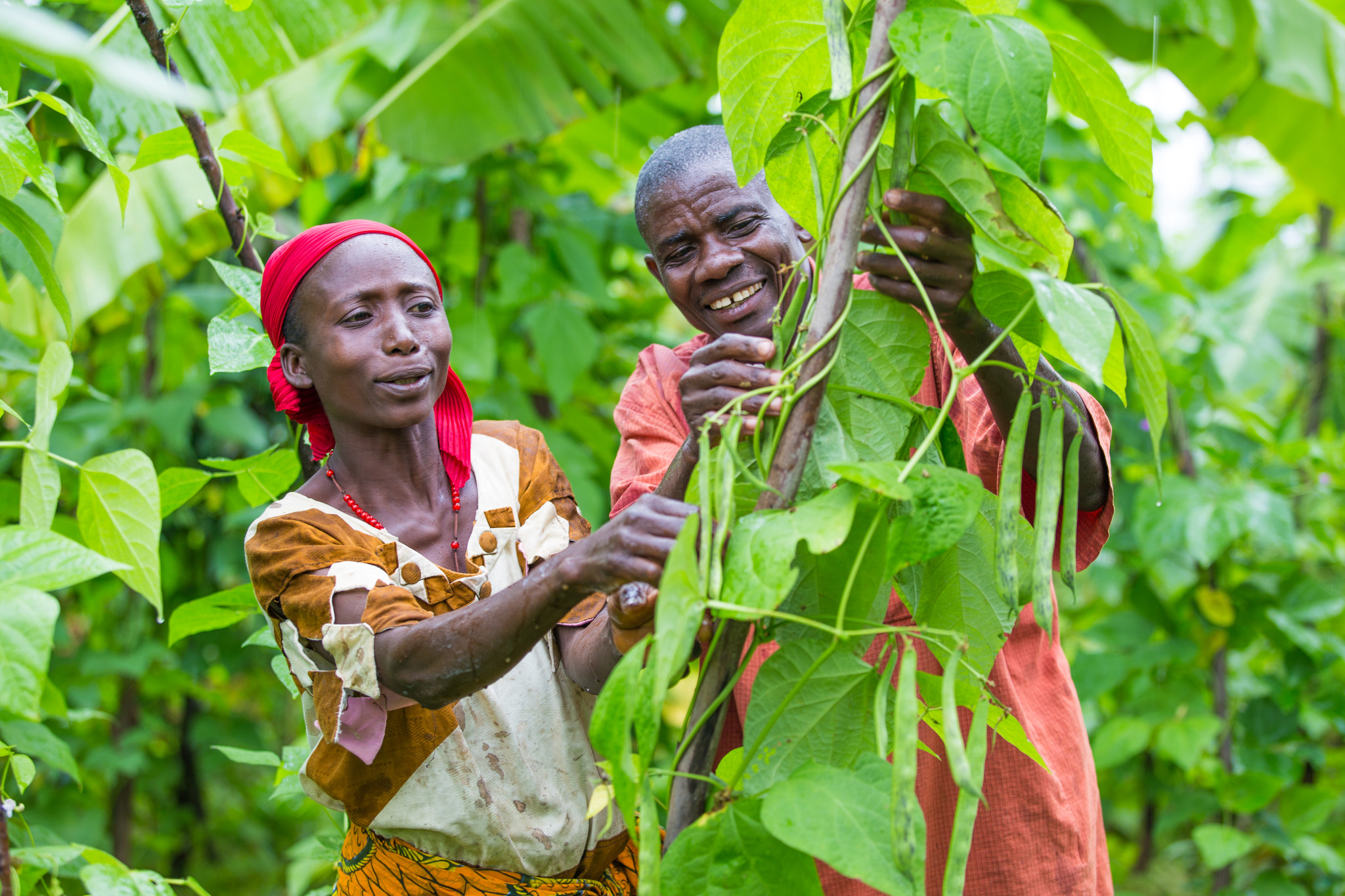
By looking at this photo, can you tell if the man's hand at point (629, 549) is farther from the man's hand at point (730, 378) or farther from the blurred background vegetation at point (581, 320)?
the blurred background vegetation at point (581, 320)

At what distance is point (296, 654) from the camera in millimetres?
1213

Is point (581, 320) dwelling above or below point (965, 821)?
below

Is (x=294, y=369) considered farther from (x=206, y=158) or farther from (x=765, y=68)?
(x=765, y=68)

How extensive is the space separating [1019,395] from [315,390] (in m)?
0.88

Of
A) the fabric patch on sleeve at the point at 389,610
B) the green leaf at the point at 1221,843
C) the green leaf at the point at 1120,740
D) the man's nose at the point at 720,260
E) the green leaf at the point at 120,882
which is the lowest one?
the green leaf at the point at 1221,843

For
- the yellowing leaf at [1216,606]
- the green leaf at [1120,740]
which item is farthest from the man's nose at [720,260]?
the yellowing leaf at [1216,606]

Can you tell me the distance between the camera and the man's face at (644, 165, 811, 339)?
4.52 feet

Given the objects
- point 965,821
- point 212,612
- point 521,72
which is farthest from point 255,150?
point 521,72

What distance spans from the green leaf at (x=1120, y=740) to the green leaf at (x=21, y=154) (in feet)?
8.15

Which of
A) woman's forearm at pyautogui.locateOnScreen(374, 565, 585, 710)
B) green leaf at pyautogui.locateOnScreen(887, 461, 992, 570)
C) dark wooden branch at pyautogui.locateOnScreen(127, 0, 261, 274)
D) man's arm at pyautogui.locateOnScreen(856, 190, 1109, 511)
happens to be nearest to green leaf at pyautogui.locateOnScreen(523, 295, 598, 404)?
dark wooden branch at pyautogui.locateOnScreen(127, 0, 261, 274)

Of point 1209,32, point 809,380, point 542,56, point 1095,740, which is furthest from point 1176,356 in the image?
point 809,380

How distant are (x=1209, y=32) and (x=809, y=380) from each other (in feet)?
8.69

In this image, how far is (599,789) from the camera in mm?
954

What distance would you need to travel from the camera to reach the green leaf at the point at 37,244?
1.24 metres
